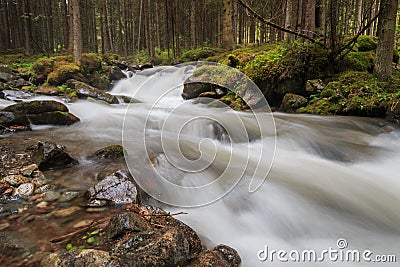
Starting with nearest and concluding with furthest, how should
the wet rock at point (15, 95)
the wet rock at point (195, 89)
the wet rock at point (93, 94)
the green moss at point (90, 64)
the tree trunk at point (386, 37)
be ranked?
the tree trunk at point (386, 37) → the wet rock at point (15, 95) → the wet rock at point (195, 89) → the wet rock at point (93, 94) → the green moss at point (90, 64)

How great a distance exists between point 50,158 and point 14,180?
64 centimetres

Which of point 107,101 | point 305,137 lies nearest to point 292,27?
point 305,137

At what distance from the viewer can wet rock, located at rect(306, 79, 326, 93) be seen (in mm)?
8047

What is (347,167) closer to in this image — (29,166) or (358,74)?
(358,74)

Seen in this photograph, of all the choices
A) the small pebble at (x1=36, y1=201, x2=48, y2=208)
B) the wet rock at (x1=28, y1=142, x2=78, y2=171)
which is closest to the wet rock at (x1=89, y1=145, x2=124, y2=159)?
the wet rock at (x1=28, y1=142, x2=78, y2=171)

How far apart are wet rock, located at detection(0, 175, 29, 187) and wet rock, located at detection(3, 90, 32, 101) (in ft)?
24.7

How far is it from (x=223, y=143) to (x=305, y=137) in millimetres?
1896

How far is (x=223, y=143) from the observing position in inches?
243

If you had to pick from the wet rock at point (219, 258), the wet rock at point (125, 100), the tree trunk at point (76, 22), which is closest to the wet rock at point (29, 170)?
the wet rock at point (219, 258)

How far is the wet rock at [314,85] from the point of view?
8.05 metres

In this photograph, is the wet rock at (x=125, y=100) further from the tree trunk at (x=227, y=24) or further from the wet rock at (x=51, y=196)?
the wet rock at (x=51, y=196)

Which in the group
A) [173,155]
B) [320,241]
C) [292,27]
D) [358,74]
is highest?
[292,27]

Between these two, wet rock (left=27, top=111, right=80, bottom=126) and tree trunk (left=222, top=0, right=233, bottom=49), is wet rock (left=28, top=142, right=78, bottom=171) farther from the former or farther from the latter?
tree trunk (left=222, top=0, right=233, bottom=49)

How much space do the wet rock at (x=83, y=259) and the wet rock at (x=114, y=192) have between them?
1284 millimetres
